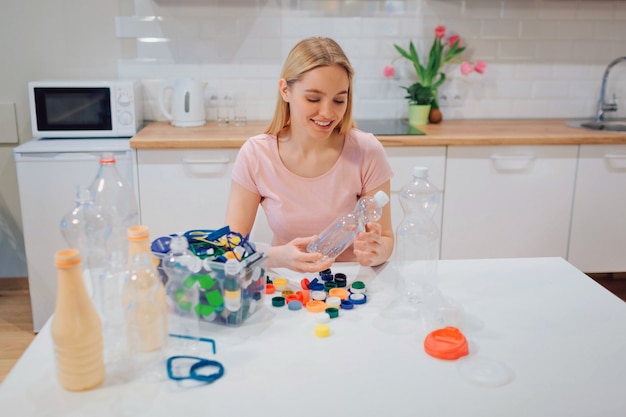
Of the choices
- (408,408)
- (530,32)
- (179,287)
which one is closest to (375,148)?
(179,287)

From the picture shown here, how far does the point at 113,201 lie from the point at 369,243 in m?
0.59

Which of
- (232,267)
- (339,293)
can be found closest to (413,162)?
(339,293)

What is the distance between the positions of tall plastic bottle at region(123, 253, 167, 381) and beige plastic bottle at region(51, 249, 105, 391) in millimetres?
62

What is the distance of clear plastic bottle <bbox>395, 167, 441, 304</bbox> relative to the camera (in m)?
1.39

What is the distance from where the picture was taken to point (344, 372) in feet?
3.40

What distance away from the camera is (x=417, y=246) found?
1.60 meters

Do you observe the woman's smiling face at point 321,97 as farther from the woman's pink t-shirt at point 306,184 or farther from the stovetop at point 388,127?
the stovetop at point 388,127

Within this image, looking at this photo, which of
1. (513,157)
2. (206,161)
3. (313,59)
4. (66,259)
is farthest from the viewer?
(513,157)

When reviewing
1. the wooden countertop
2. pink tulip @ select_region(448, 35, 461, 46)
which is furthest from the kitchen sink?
pink tulip @ select_region(448, 35, 461, 46)

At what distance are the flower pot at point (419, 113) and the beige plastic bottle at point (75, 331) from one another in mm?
2328

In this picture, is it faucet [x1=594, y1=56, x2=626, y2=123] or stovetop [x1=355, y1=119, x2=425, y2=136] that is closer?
stovetop [x1=355, y1=119, x2=425, y2=136]

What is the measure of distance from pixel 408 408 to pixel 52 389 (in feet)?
1.81

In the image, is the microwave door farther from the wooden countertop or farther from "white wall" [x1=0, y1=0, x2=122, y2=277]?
"white wall" [x1=0, y1=0, x2=122, y2=277]

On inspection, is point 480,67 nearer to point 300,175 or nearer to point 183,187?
point 183,187
